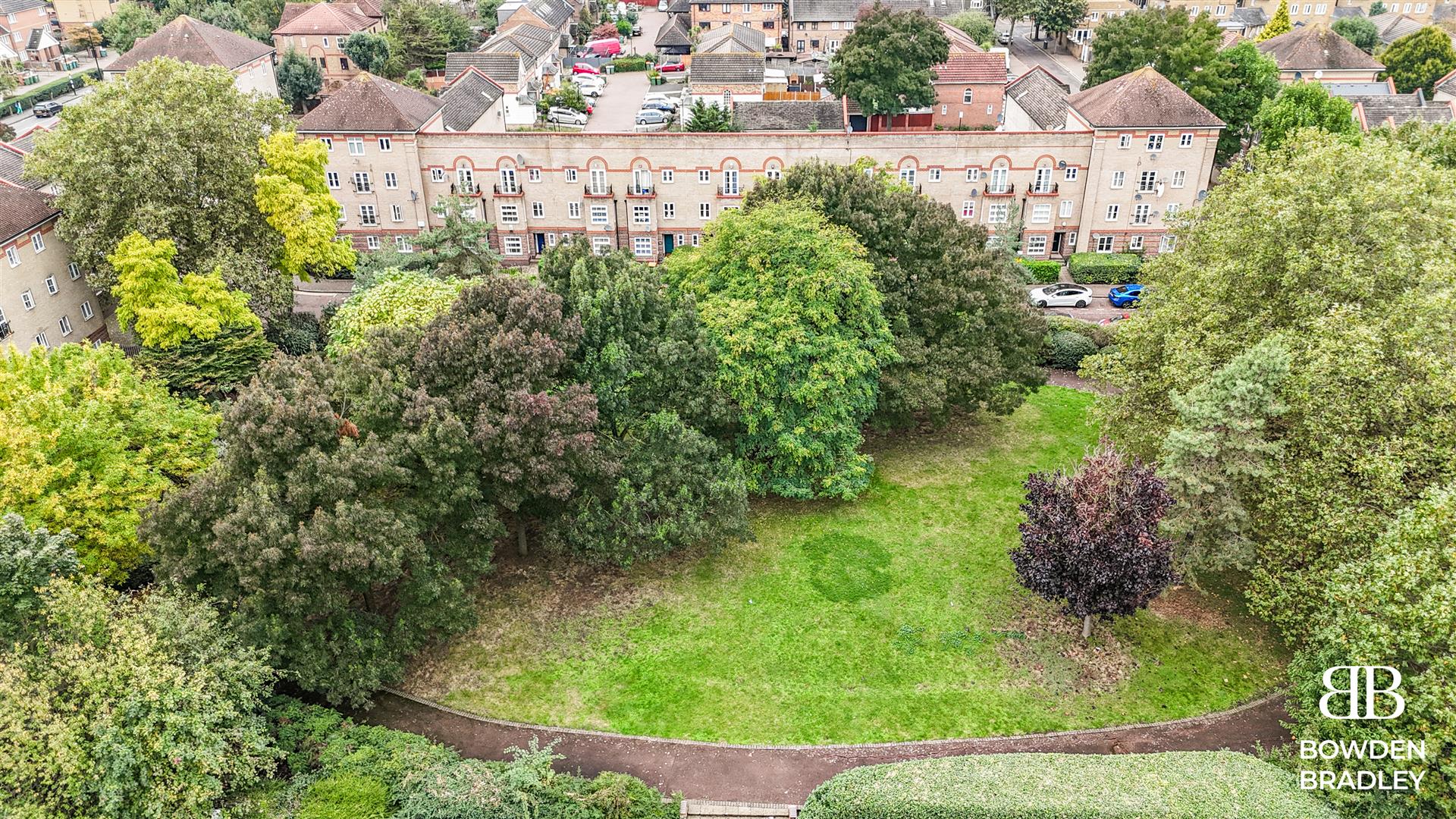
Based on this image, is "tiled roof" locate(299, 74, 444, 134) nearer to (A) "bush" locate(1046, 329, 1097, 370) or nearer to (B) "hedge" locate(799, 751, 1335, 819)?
(A) "bush" locate(1046, 329, 1097, 370)

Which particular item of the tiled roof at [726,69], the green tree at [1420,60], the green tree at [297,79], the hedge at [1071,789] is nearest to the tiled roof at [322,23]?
the green tree at [297,79]

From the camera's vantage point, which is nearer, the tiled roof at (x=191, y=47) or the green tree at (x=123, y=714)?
the green tree at (x=123, y=714)

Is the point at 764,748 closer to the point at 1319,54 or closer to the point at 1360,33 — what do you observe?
the point at 1319,54

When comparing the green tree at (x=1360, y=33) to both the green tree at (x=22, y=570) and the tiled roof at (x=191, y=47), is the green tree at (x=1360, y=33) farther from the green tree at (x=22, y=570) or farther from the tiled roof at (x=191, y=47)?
the green tree at (x=22, y=570)

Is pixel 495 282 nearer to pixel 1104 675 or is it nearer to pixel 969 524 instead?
pixel 969 524

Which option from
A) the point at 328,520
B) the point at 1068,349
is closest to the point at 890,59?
the point at 1068,349

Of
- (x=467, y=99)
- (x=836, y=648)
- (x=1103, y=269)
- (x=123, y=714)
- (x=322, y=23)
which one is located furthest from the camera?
(x=322, y=23)
